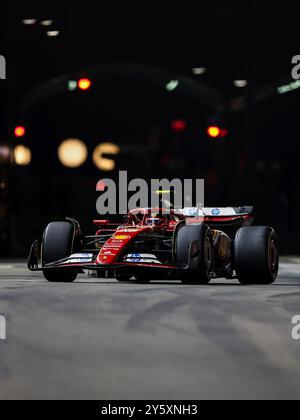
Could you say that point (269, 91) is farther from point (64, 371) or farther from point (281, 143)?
point (281, 143)

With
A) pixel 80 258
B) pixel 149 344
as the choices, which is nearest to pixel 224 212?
pixel 80 258

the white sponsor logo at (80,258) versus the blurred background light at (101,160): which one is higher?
the blurred background light at (101,160)

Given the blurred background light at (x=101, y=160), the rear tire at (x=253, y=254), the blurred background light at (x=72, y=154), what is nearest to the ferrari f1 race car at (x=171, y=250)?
the rear tire at (x=253, y=254)

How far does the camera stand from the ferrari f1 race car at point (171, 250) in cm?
1634

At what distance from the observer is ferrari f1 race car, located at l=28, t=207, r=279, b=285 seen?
53.6 feet

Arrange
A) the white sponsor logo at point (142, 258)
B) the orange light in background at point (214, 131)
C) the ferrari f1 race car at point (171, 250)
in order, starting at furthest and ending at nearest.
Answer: the orange light in background at point (214, 131) < the white sponsor logo at point (142, 258) < the ferrari f1 race car at point (171, 250)

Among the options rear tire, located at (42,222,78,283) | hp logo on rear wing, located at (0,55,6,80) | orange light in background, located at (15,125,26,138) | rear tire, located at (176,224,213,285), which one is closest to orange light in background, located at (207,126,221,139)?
orange light in background, located at (15,125,26,138)

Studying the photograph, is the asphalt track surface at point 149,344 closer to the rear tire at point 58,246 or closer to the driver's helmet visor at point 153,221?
the rear tire at point 58,246

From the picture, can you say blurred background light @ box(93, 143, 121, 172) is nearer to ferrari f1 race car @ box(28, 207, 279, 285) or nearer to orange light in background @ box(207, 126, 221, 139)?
orange light in background @ box(207, 126, 221, 139)

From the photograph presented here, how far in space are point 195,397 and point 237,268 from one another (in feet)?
32.9

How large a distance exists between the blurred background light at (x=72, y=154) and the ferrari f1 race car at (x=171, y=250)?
45769 mm

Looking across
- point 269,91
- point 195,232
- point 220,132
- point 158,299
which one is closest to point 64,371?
point 158,299
